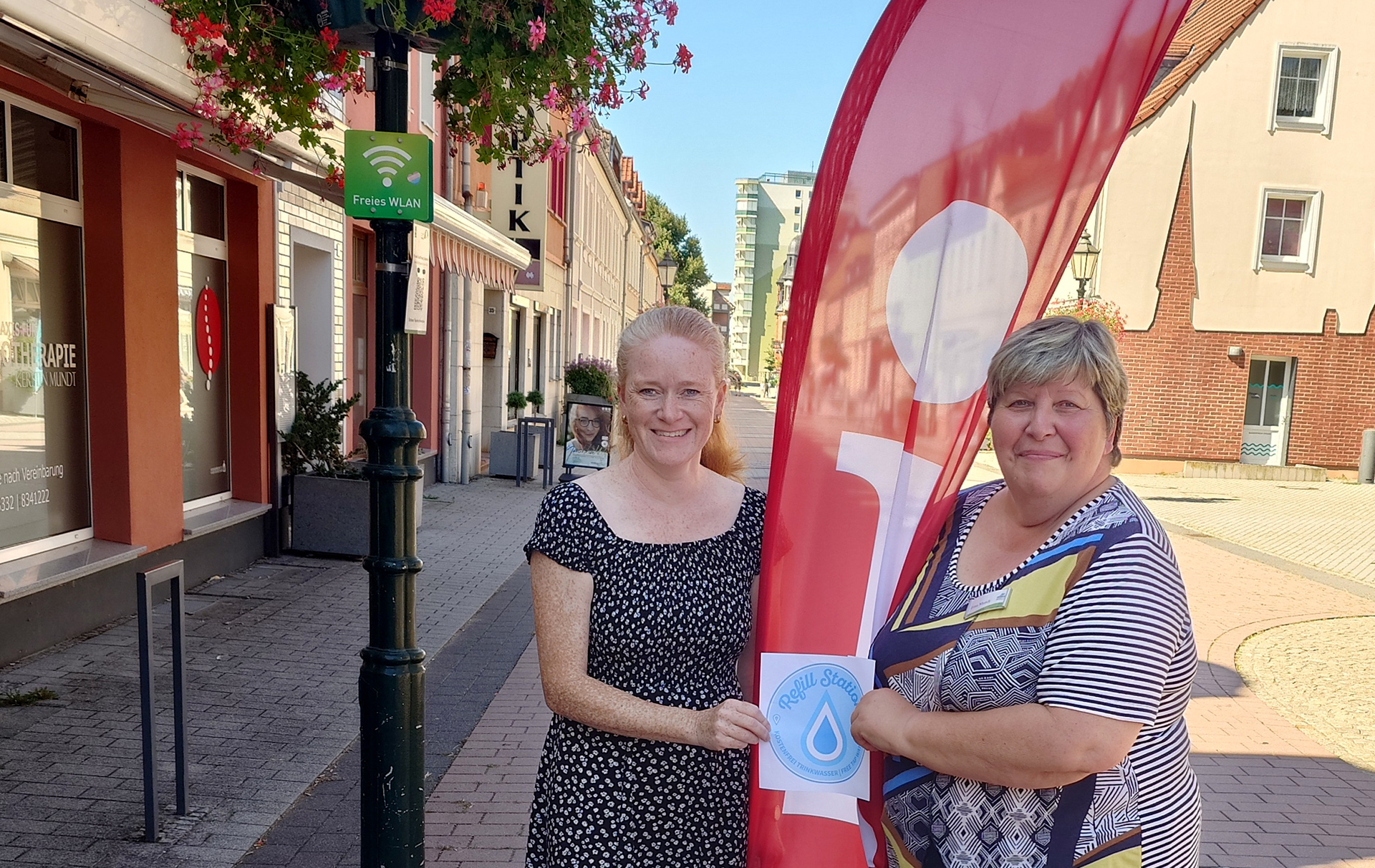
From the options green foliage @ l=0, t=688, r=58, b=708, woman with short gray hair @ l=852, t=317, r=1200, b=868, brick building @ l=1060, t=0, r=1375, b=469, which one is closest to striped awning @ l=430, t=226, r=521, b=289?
green foliage @ l=0, t=688, r=58, b=708

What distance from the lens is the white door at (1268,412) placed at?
21312 mm

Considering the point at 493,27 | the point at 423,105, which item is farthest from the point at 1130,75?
the point at 423,105

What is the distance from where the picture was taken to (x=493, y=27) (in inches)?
122

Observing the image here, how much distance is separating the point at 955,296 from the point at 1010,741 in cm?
97

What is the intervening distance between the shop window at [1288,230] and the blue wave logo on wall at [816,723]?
22.7 m

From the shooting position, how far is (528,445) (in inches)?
619

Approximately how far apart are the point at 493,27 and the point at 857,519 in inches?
80.4

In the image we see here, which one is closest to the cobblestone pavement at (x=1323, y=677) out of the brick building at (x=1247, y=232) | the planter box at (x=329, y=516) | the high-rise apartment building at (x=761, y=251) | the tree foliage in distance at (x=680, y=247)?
the planter box at (x=329, y=516)

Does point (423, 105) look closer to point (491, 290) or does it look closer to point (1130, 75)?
point (491, 290)

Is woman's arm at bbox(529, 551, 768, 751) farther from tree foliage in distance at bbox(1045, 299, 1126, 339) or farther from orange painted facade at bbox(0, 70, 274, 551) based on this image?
tree foliage in distance at bbox(1045, 299, 1126, 339)

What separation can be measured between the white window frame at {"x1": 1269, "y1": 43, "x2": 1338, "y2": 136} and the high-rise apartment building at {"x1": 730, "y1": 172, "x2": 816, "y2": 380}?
352 ft

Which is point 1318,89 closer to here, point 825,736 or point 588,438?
point 588,438

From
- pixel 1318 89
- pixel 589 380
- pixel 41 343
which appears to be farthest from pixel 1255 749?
pixel 1318 89

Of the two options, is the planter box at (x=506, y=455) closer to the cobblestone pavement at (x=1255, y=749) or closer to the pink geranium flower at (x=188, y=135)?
the cobblestone pavement at (x=1255, y=749)
